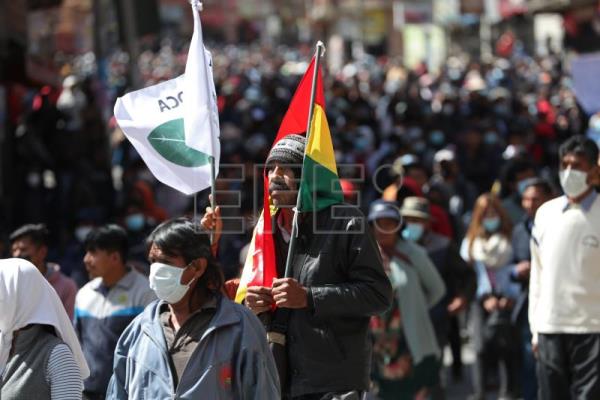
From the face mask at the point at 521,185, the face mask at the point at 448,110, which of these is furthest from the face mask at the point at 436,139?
the face mask at the point at 521,185

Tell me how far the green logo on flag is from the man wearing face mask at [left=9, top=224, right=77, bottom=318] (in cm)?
147

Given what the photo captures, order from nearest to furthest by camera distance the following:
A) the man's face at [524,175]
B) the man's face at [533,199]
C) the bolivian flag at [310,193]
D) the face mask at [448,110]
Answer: the bolivian flag at [310,193]
the man's face at [533,199]
the man's face at [524,175]
the face mask at [448,110]

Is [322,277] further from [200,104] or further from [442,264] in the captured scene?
[442,264]

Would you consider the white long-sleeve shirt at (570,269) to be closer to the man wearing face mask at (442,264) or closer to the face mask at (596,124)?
the man wearing face mask at (442,264)

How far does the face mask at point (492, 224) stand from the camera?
10.8 m

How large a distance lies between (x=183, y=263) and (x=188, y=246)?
0.22ft

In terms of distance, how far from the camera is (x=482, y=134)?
1783cm

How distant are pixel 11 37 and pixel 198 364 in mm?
10524

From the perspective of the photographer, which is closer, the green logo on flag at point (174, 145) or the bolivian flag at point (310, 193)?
the bolivian flag at point (310, 193)

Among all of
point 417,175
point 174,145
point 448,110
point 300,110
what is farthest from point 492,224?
point 448,110

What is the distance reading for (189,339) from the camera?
538cm

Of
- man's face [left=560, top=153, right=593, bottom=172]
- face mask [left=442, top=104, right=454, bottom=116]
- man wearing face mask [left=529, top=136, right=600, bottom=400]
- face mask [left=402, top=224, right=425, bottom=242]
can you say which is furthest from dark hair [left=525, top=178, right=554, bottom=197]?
face mask [left=442, top=104, right=454, bottom=116]

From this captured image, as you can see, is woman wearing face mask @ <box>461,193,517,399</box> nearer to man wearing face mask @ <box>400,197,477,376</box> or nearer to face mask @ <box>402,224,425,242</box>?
man wearing face mask @ <box>400,197,477,376</box>

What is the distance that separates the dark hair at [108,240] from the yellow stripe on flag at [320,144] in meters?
1.69
